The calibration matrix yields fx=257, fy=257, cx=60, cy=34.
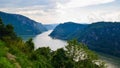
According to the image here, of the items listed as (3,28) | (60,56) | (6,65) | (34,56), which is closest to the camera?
(6,65)

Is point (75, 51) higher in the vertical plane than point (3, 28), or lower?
lower

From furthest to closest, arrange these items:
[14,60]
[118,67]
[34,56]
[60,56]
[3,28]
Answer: [118,67] → [60,56] → [3,28] → [34,56] → [14,60]

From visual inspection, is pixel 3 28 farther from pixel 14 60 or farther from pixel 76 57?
pixel 14 60

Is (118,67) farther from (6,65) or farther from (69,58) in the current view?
(6,65)

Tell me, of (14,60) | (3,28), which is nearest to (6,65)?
(14,60)

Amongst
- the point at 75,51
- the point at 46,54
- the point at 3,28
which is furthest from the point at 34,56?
the point at 46,54

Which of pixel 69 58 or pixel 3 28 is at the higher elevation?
pixel 3 28

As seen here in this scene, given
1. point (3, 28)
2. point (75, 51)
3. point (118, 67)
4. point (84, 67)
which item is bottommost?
point (118, 67)

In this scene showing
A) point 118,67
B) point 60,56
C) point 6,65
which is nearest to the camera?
point 6,65

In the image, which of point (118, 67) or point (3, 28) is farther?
point (118, 67)
